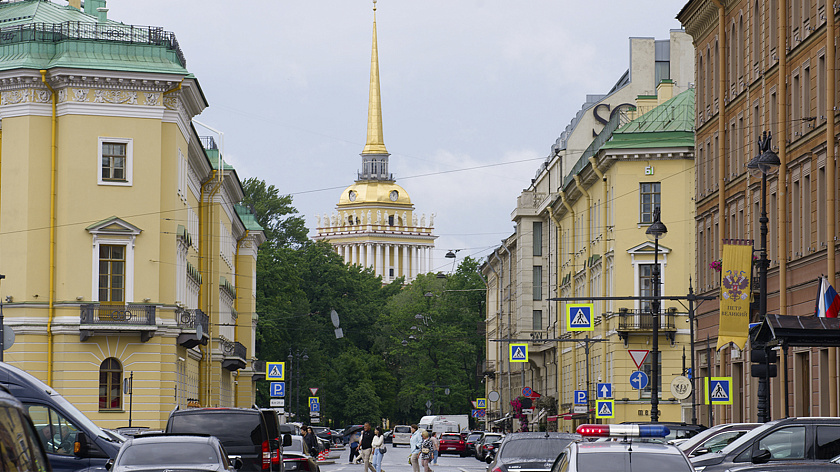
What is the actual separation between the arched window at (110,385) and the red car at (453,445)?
31.2 m

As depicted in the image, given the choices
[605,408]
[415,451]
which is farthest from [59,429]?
[605,408]

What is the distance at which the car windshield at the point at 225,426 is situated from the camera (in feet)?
73.5

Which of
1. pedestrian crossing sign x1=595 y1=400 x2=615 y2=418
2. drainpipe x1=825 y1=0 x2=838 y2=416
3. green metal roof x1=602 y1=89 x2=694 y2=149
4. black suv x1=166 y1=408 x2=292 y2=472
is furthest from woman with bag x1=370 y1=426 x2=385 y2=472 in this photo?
green metal roof x1=602 y1=89 x2=694 y2=149

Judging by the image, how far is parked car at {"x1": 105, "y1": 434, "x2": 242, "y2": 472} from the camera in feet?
56.6

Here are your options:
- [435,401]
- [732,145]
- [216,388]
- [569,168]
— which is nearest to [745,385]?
[732,145]

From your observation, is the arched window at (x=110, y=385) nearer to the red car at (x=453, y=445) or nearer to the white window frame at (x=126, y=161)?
the white window frame at (x=126, y=161)

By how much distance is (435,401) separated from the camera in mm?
126562

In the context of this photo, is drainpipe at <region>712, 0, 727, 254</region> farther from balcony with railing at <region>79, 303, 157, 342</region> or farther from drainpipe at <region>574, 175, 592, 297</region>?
drainpipe at <region>574, 175, 592, 297</region>

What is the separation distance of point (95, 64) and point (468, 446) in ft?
119

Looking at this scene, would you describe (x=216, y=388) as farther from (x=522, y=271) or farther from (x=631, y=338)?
(x=522, y=271)

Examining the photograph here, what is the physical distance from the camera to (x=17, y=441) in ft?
26.4

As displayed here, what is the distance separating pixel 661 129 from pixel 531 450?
1621 inches

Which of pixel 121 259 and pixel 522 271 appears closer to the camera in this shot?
pixel 121 259

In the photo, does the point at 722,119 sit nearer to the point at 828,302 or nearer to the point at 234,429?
the point at 828,302
